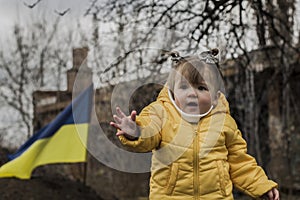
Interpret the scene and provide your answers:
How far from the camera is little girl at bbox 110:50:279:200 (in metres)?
2.65

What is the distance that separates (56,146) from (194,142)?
17.6 ft

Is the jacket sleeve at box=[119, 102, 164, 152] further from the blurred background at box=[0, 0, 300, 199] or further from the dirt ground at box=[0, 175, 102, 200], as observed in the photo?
the dirt ground at box=[0, 175, 102, 200]

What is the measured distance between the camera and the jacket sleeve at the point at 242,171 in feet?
9.21

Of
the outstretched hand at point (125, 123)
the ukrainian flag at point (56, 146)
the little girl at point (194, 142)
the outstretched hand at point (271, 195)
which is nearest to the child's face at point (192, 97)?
the little girl at point (194, 142)

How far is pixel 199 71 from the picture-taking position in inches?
109

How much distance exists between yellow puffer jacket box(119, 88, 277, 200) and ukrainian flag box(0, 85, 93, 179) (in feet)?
15.2

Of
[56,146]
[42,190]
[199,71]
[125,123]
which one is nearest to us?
[125,123]

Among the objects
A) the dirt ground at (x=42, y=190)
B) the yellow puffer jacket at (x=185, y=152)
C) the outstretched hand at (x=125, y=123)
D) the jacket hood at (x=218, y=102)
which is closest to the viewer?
the outstretched hand at (x=125, y=123)

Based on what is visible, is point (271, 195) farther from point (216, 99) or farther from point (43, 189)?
point (43, 189)

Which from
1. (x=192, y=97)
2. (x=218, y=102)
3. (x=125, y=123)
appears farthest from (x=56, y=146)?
(x=125, y=123)

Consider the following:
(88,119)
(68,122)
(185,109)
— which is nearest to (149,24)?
(88,119)

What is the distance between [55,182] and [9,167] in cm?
252

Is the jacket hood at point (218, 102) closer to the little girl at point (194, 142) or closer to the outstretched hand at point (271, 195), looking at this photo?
the little girl at point (194, 142)

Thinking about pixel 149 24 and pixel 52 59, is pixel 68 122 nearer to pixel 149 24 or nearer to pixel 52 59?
pixel 149 24
